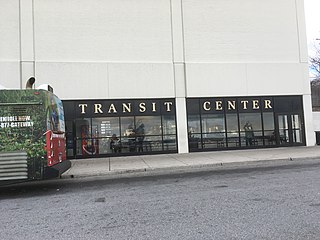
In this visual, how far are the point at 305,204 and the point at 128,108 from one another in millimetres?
12428

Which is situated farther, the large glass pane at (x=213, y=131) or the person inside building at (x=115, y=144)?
the large glass pane at (x=213, y=131)

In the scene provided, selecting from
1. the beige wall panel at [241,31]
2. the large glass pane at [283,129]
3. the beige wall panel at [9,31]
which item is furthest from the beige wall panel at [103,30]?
the large glass pane at [283,129]

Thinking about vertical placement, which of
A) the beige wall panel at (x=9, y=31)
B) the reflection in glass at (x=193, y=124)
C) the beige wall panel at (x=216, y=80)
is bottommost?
the reflection in glass at (x=193, y=124)

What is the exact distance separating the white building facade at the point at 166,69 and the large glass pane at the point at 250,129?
6 cm

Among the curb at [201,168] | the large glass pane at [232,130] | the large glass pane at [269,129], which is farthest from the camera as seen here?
the large glass pane at [269,129]

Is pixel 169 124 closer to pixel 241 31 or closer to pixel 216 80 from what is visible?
pixel 216 80

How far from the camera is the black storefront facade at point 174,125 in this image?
55.4 ft

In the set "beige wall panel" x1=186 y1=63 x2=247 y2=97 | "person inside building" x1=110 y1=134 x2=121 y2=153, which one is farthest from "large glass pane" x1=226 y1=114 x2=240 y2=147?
"person inside building" x1=110 y1=134 x2=121 y2=153

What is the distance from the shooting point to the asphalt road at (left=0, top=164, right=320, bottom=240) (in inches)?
185

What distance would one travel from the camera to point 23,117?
8.11 m

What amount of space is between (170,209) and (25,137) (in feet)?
15.0

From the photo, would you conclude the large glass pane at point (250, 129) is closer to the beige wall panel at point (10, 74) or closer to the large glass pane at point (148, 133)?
the large glass pane at point (148, 133)

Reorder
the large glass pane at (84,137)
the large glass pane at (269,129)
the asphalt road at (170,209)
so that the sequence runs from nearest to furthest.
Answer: the asphalt road at (170,209)
the large glass pane at (84,137)
the large glass pane at (269,129)

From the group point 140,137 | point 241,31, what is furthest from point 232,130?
point 241,31
